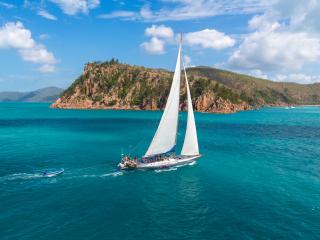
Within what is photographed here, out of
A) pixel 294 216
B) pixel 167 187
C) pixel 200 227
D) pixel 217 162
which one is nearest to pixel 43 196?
pixel 167 187

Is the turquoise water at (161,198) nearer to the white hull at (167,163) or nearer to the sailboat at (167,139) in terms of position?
the white hull at (167,163)

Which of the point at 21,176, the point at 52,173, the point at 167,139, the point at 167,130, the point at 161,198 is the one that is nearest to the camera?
the point at 161,198

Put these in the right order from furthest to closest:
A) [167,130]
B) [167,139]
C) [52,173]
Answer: [167,139] < [167,130] < [52,173]

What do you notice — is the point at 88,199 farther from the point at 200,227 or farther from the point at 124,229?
the point at 200,227

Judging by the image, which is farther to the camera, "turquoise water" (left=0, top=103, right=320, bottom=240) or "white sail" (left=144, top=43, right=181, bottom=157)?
"white sail" (left=144, top=43, right=181, bottom=157)

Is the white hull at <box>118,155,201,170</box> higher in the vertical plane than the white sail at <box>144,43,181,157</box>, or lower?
lower

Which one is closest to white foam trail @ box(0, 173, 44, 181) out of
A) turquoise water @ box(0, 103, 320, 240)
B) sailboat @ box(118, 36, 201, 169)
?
turquoise water @ box(0, 103, 320, 240)

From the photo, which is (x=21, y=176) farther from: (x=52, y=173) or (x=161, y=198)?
(x=161, y=198)

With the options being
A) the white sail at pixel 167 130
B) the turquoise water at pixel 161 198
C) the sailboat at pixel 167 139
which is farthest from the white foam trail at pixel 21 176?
the white sail at pixel 167 130

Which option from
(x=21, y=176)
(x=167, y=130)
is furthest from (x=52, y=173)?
(x=167, y=130)

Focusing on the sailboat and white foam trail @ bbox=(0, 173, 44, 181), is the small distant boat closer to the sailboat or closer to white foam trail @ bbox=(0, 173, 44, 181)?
white foam trail @ bbox=(0, 173, 44, 181)

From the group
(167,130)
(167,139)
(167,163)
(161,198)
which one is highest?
(167,130)

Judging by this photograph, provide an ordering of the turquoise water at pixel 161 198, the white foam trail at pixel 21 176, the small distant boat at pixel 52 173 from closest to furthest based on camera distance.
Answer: the turquoise water at pixel 161 198 → the white foam trail at pixel 21 176 → the small distant boat at pixel 52 173
